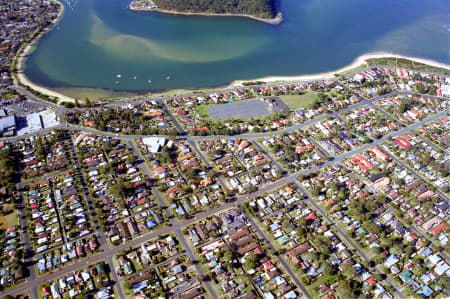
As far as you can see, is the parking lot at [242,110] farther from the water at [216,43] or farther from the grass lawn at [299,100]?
the water at [216,43]

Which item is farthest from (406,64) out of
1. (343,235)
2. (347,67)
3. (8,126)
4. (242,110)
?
(8,126)

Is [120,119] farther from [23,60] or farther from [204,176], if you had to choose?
[23,60]

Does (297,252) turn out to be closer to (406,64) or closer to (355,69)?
(355,69)

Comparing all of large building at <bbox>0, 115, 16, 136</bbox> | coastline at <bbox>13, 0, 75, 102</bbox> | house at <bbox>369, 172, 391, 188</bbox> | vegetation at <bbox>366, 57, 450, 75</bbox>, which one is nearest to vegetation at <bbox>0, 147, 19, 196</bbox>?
large building at <bbox>0, 115, 16, 136</bbox>

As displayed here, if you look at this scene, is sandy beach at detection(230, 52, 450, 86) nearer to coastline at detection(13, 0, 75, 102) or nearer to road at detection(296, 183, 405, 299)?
road at detection(296, 183, 405, 299)

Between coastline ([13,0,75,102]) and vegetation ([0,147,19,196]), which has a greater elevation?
coastline ([13,0,75,102])

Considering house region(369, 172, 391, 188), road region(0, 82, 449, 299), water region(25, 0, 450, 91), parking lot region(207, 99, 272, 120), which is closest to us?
road region(0, 82, 449, 299)

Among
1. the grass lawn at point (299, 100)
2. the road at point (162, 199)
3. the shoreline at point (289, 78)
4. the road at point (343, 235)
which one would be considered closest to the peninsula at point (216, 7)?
the shoreline at point (289, 78)
